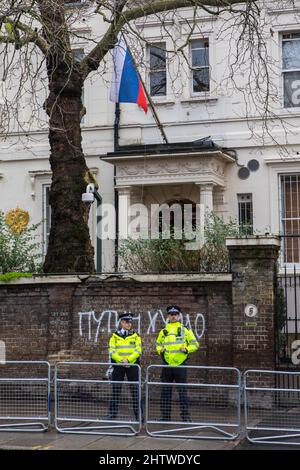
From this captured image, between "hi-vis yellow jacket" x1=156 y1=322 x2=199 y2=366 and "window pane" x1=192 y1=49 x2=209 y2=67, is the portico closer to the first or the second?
"window pane" x1=192 y1=49 x2=209 y2=67

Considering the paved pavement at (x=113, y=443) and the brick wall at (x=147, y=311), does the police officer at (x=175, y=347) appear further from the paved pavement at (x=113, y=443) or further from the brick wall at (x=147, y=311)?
the brick wall at (x=147, y=311)

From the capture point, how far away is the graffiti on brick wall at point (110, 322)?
14.4 m

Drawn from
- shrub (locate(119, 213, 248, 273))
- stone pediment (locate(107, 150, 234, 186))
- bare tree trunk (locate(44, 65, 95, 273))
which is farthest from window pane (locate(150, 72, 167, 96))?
bare tree trunk (locate(44, 65, 95, 273))

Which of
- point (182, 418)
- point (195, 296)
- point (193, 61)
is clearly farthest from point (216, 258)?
point (193, 61)

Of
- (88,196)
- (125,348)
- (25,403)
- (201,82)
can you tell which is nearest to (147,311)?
(125,348)

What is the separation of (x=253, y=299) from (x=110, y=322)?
9.09 feet

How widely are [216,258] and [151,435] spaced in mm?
6559

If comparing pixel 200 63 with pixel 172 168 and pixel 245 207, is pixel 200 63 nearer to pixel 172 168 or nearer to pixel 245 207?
pixel 172 168

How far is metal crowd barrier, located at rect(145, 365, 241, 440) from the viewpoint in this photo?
1105 cm

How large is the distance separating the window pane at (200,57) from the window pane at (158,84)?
1000 mm

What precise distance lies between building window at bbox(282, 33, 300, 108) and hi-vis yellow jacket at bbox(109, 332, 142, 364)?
1217cm

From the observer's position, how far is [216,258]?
16953 millimetres

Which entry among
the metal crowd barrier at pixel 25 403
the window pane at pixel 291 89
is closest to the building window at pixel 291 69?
the window pane at pixel 291 89

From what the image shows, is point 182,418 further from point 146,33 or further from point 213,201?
point 146,33
